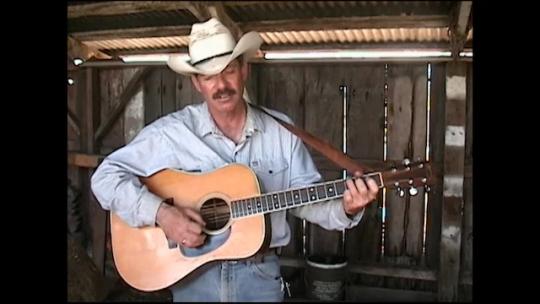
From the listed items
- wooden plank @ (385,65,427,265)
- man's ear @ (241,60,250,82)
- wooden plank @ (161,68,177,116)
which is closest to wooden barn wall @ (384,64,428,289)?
wooden plank @ (385,65,427,265)

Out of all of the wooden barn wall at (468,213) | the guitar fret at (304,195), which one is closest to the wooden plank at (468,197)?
the wooden barn wall at (468,213)

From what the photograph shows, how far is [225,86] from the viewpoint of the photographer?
34.1 inches

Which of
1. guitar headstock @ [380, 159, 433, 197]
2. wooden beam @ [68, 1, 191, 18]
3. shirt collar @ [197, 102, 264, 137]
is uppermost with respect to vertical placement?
wooden beam @ [68, 1, 191, 18]

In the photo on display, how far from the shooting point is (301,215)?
869 mm

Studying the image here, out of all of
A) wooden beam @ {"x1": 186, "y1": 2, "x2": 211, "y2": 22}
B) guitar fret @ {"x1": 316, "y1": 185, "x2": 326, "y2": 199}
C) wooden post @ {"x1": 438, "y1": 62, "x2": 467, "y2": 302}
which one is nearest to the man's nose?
wooden beam @ {"x1": 186, "y1": 2, "x2": 211, "y2": 22}

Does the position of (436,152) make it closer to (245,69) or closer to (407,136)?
(407,136)

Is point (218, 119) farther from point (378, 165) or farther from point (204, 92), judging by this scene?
point (378, 165)

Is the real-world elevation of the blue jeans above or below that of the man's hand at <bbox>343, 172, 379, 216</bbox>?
below

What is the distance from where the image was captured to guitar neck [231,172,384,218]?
84 centimetres

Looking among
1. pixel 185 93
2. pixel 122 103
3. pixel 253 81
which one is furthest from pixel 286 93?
pixel 122 103

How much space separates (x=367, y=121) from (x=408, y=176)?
10 centimetres

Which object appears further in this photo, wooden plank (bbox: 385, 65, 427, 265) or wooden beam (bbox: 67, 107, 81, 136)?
wooden beam (bbox: 67, 107, 81, 136)

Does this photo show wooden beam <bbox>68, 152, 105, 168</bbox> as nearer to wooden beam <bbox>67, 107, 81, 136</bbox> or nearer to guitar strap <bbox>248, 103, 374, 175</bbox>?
wooden beam <bbox>67, 107, 81, 136</bbox>
